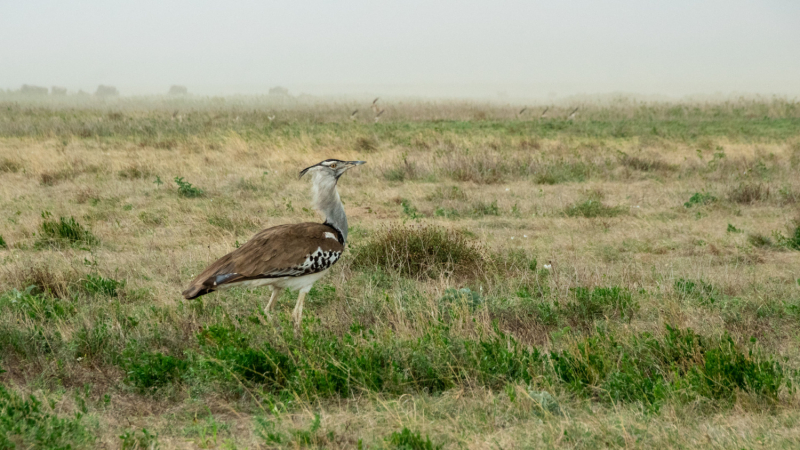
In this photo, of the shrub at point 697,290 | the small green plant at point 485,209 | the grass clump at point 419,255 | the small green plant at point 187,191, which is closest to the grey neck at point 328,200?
the grass clump at point 419,255

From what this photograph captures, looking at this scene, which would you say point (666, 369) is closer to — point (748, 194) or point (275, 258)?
point (275, 258)

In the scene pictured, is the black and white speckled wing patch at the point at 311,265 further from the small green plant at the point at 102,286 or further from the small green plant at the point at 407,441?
the small green plant at the point at 407,441

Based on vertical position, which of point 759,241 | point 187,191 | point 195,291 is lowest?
point 759,241

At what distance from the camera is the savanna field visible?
3.27 meters

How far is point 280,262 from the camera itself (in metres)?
4.71

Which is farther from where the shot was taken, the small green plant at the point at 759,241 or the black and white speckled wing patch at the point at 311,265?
the small green plant at the point at 759,241

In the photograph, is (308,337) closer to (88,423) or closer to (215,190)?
(88,423)

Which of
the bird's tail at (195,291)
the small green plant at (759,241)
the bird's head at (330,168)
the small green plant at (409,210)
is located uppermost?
the bird's head at (330,168)

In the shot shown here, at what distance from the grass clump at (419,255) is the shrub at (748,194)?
5.84 metres

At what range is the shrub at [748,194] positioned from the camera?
1040 cm

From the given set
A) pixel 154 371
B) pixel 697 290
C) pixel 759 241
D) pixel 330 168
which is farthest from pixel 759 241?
pixel 154 371

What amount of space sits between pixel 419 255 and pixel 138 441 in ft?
12.4

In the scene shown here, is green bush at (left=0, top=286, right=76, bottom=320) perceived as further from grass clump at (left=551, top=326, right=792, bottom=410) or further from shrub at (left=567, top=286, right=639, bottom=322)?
shrub at (left=567, top=286, right=639, bottom=322)

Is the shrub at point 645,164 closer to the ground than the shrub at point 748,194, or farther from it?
farther from it
